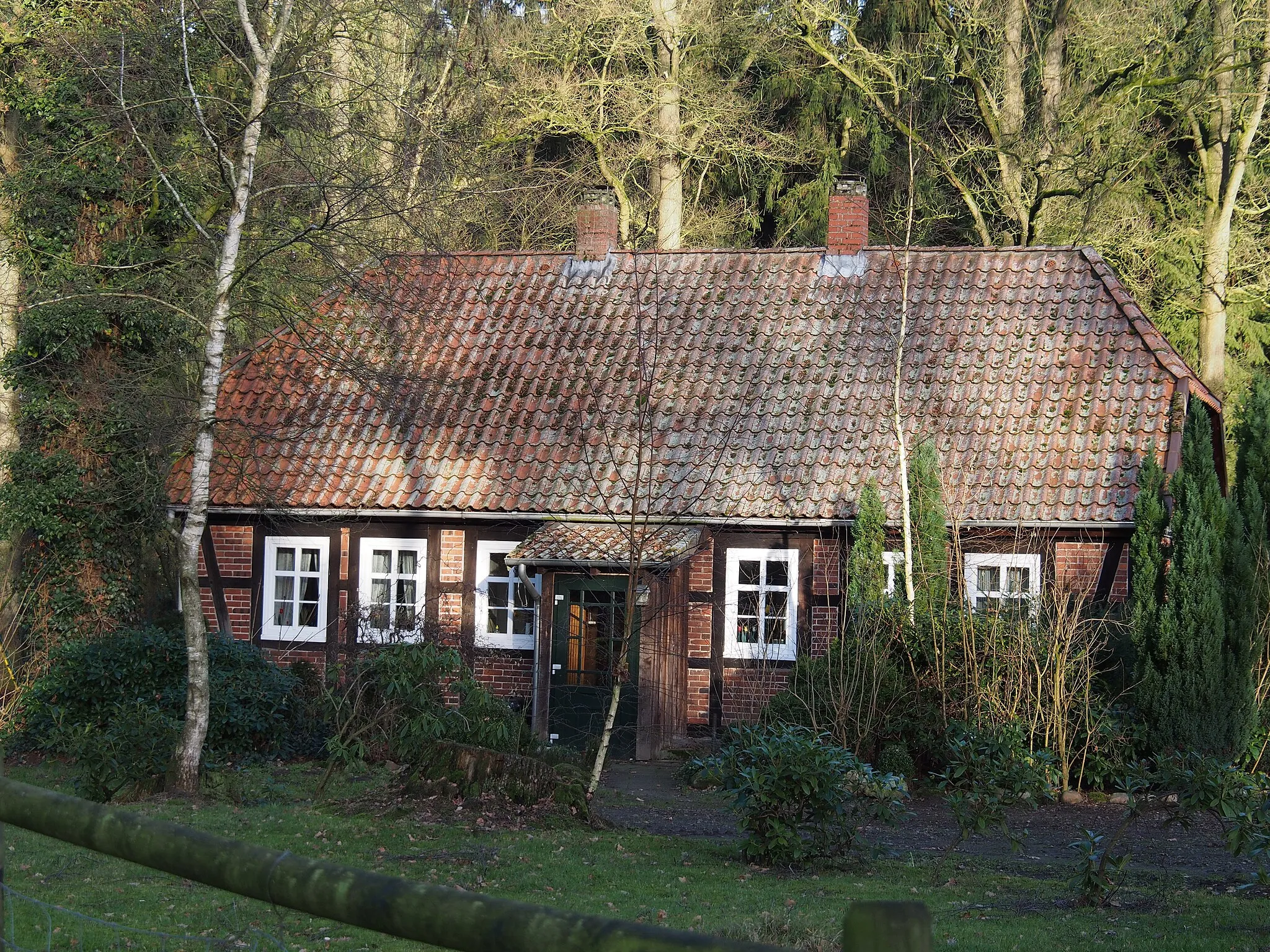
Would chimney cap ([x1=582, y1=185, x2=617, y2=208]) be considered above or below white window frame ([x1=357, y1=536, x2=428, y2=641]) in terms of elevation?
above

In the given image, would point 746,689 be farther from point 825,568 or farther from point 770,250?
point 770,250

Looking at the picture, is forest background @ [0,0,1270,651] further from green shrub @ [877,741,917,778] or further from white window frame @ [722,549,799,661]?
green shrub @ [877,741,917,778]

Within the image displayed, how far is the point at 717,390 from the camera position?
668 inches

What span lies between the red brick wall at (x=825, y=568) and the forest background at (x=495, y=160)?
4.25 m

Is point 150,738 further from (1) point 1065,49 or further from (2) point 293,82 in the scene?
(1) point 1065,49

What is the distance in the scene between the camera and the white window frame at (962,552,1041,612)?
15117 millimetres

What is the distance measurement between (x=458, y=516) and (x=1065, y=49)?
53.0ft

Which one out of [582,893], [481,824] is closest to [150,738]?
[481,824]

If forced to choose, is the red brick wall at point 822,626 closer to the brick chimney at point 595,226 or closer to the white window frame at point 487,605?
the white window frame at point 487,605

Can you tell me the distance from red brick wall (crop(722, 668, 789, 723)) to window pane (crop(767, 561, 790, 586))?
104 cm

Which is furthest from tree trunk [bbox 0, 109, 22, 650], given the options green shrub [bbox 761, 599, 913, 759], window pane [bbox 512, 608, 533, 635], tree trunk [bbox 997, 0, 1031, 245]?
tree trunk [bbox 997, 0, 1031, 245]

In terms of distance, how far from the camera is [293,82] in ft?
40.2

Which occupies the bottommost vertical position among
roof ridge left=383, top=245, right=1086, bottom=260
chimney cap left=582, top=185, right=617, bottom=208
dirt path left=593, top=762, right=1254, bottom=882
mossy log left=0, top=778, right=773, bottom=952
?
dirt path left=593, top=762, right=1254, bottom=882

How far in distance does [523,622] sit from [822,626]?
3761mm
